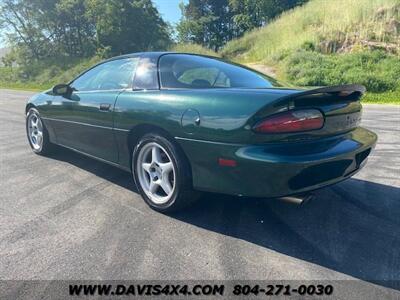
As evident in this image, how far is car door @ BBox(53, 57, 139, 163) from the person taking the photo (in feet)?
11.5

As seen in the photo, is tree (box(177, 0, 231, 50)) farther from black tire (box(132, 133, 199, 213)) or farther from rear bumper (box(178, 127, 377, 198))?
rear bumper (box(178, 127, 377, 198))

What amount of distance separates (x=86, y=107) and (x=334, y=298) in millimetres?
2933

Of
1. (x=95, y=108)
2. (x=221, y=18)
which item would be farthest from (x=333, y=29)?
(x=221, y=18)

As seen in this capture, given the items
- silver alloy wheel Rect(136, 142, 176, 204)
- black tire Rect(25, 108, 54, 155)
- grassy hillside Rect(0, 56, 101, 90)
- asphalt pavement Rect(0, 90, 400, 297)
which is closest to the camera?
asphalt pavement Rect(0, 90, 400, 297)

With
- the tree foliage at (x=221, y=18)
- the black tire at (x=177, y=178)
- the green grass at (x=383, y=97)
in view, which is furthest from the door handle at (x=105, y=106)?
the tree foliage at (x=221, y=18)

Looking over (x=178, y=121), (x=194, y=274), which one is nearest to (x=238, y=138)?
(x=178, y=121)

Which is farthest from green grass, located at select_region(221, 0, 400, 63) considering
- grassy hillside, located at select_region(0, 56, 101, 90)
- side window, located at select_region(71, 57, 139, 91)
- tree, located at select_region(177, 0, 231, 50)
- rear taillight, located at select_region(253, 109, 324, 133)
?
tree, located at select_region(177, 0, 231, 50)

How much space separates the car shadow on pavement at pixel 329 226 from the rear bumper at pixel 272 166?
393 mm

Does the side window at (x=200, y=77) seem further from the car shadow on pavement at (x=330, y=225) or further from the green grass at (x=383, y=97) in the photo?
the green grass at (x=383, y=97)

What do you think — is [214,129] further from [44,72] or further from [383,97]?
[44,72]

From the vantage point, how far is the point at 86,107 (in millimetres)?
3764

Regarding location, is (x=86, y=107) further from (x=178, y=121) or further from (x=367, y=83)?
(x=367, y=83)

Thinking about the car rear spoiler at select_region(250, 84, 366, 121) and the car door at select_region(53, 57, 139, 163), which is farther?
the car door at select_region(53, 57, 139, 163)

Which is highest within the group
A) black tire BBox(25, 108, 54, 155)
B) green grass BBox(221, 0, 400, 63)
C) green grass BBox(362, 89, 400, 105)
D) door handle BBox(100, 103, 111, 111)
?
green grass BBox(221, 0, 400, 63)
